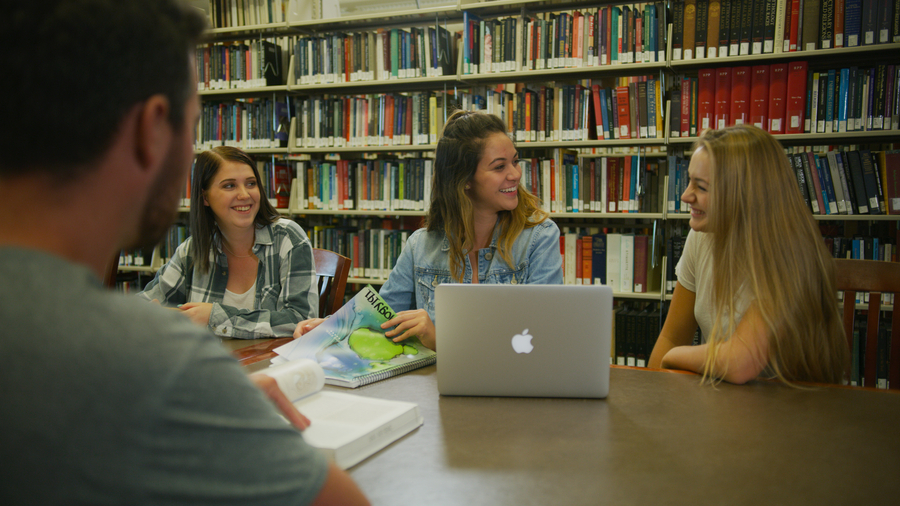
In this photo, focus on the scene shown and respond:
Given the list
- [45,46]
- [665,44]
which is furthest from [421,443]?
[665,44]

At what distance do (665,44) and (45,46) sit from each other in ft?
9.36

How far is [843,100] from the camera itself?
8.40 feet

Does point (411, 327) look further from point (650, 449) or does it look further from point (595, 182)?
point (595, 182)

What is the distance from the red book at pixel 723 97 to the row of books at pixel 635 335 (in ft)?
3.10

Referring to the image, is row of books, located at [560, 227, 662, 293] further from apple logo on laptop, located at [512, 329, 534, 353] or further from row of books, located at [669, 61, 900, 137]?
apple logo on laptop, located at [512, 329, 534, 353]

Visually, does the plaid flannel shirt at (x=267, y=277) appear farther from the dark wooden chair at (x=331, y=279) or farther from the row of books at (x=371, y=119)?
the row of books at (x=371, y=119)

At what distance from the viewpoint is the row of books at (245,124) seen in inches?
140

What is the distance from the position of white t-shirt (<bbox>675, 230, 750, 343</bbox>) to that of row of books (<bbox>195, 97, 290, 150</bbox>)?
103 inches

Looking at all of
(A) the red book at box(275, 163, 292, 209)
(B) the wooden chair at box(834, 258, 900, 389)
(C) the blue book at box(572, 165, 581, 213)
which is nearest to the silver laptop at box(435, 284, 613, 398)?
(B) the wooden chair at box(834, 258, 900, 389)

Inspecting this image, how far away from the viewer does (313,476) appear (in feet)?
1.51

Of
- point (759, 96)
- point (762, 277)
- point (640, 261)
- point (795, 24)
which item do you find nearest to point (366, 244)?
point (640, 261)

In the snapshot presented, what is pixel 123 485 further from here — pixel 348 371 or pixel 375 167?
pixel 375 167

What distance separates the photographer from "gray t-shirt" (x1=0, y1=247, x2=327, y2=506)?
1.21ft

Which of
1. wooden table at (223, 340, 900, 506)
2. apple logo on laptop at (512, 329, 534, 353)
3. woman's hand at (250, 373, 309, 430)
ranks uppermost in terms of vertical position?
apple logo on laptop at (512, 329, 534, 353)
